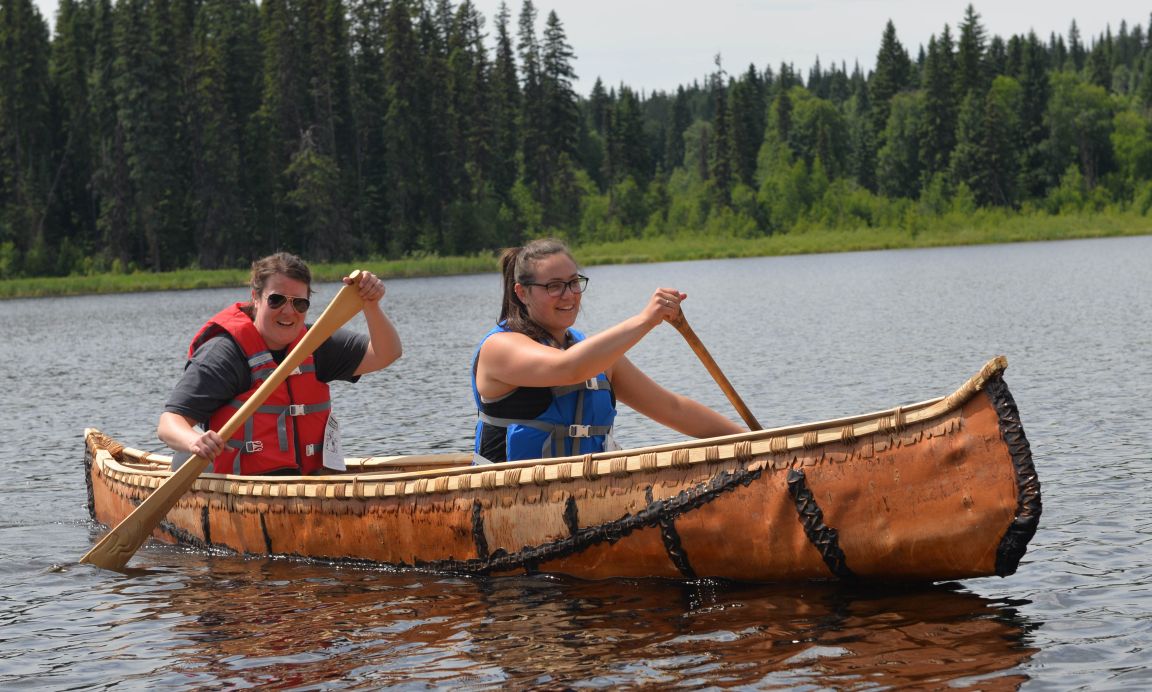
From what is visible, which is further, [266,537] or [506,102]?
[506,102]

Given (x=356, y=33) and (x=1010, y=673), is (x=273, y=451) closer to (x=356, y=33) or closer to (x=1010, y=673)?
(x=1010, y=673)

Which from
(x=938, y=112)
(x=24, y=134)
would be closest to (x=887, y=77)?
(x=938, y=112)

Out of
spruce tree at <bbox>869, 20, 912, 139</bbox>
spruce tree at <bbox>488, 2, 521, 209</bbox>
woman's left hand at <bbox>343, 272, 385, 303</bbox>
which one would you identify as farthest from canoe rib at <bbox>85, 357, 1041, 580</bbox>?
spruce tree at <bbox>869, 20, 912, 139</bbox>

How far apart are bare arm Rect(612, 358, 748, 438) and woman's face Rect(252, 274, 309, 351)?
181 cm

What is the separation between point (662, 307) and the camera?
18.7ft

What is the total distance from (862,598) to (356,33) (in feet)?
227

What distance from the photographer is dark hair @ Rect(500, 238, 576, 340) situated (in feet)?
20.2

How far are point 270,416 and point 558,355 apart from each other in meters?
2.30

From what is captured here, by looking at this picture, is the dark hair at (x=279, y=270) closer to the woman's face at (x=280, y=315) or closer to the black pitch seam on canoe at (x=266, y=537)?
the woman's face at (x=280, y=315)

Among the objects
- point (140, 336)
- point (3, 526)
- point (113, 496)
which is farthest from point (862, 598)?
point (140, 336)

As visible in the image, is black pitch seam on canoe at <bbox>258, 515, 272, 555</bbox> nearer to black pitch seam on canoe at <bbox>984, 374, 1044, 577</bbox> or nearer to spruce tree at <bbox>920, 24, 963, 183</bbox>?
black pitch seam on canoe at <bbox>984, 374, 1044, 577</bbox>

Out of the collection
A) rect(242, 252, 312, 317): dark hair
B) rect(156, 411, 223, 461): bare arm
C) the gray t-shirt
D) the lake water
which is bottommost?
the lake water

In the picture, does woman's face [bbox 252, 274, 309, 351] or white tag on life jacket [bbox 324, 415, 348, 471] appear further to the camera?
white tag on life jacket [bbox 324, 415, 348, 471]

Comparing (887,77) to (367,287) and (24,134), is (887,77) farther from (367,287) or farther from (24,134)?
(367,287)
